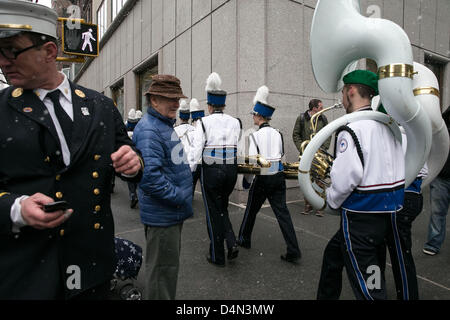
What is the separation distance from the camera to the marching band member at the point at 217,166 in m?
3.50

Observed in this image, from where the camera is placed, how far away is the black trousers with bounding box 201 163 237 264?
11.4ft

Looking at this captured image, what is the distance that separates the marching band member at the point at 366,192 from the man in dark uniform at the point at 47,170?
1374mm

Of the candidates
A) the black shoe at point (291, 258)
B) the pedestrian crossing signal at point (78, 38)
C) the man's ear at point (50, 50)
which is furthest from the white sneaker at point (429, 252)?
the pedestrian crossing signal at point (78, 38)

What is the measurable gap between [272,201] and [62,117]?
2.88 meters

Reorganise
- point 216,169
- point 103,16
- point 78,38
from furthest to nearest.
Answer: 1. point 103,16
2. point 78,38
3. point 216,169

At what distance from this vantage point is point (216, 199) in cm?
356

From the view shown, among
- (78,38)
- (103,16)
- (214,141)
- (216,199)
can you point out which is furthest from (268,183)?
(103,16)

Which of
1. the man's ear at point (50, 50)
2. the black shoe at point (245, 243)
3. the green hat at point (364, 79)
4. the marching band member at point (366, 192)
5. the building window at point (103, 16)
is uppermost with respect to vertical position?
the building window at point (103, 16)

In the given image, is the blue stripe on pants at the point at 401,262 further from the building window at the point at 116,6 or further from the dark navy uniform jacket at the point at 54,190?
the building window at the point at 116,6

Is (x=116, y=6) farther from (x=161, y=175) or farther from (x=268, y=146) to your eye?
(x=161, y=175)

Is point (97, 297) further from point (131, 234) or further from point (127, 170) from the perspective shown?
point (131, 234)

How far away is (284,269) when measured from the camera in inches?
132

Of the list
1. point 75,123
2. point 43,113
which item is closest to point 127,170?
point 75,123

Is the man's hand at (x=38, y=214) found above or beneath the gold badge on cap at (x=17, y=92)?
Answer: beneath
